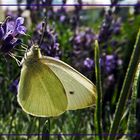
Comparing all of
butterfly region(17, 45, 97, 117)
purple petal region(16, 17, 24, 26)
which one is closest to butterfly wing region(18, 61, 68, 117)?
butterfly region(17, 45, 97, 117)

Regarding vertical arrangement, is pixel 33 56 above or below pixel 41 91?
above

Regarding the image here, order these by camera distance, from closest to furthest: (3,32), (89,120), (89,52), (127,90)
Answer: (127,90) < (3,32) < (89,120) < (89,52)

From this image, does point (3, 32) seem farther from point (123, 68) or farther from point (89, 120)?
point (123, 68)

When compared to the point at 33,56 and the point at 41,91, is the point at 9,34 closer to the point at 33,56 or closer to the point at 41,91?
the point at 33,56

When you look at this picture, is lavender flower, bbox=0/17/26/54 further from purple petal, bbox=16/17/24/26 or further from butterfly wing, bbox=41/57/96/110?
butterfly wing, bbox=41/57/96/110

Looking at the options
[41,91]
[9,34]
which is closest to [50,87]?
[41,91]

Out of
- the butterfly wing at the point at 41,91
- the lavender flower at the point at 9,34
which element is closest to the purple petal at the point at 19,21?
the lavender flower at the point at 9,34

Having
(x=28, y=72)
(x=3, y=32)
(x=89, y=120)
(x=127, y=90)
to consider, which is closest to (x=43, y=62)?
(x=28, y=72)
